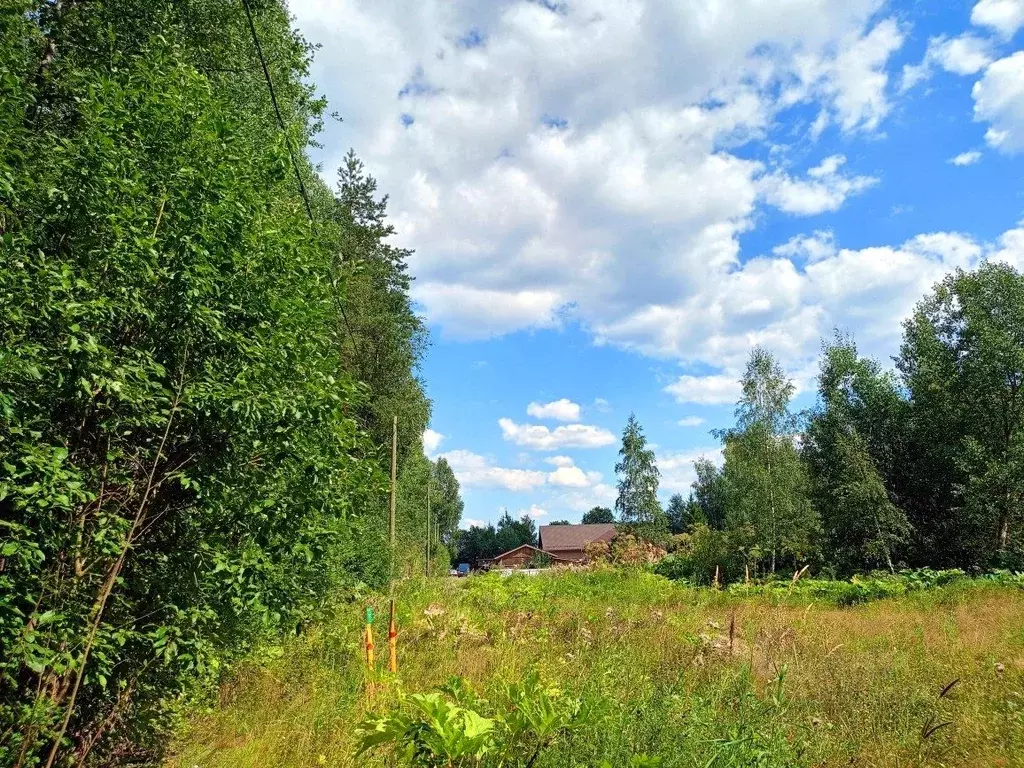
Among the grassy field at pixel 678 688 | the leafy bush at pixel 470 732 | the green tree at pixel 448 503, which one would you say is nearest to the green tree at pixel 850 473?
the grassy field at pixel 678 688

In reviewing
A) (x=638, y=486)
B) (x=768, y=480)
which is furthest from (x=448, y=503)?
(x=768, y=480)

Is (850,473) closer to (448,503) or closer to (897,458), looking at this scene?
(897,458)

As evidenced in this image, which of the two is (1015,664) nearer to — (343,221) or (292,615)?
(292,615)

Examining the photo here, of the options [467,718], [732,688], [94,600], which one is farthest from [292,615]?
[732,688]

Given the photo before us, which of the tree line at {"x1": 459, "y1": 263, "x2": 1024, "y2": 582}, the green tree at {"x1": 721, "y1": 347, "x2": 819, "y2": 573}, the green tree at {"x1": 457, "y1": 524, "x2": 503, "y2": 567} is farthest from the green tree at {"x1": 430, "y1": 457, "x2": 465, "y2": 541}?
the green tree at {"x1": 721, "y1": 347, "x2": 819, "y2": 573}

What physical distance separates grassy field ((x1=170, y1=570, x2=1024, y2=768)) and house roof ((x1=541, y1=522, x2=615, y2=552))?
221ft

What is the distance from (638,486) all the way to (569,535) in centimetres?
4135

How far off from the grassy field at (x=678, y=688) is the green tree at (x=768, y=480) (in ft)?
53.7

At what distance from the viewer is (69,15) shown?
7.52 meters

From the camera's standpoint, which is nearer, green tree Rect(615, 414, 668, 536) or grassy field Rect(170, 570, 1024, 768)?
grassy field Rect(170, 570, 1024, 768)

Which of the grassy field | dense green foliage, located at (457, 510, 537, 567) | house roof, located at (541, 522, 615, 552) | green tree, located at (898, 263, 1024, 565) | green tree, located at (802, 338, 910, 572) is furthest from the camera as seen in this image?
dense green foliage, located at (457, 510, 537, 567)

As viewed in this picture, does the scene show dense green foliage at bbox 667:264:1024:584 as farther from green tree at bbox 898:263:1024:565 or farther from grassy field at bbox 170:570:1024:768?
grassy field at bbox 170:570:1024:768

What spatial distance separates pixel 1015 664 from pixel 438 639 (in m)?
6.71

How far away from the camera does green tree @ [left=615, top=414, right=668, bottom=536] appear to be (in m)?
38.7
